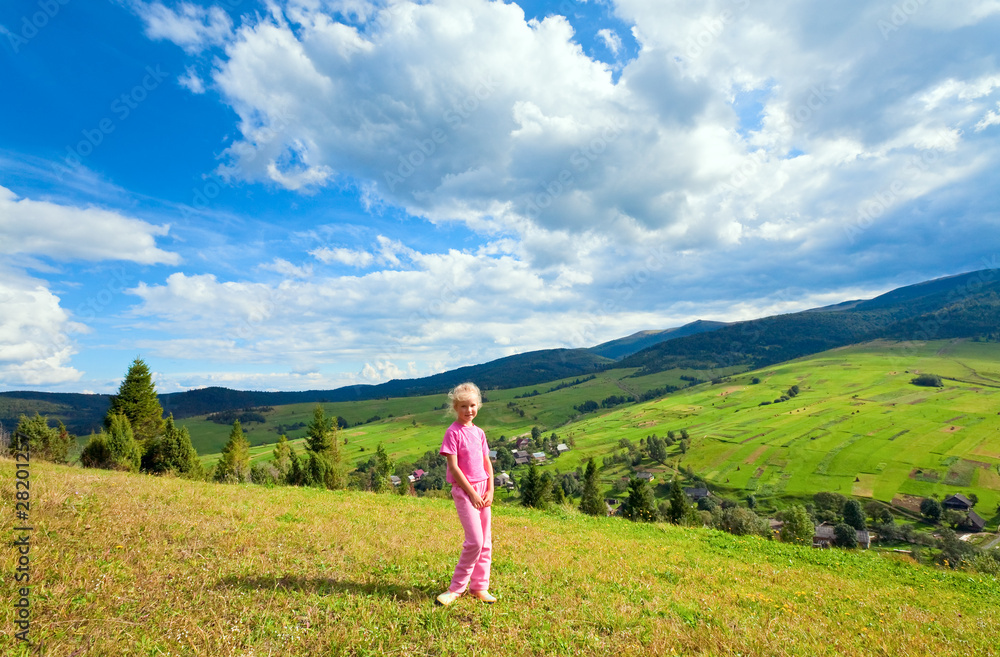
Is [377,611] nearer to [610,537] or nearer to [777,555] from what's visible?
[610,537]

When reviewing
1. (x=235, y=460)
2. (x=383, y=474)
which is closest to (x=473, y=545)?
(x=383, y=474)

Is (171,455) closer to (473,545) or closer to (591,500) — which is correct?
(591,500)

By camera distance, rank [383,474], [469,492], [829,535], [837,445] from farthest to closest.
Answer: [837,445] → [829,535] → [383,474] → [469,492]

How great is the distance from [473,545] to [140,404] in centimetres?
5998

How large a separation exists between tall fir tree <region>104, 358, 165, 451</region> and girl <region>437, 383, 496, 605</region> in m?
57.6

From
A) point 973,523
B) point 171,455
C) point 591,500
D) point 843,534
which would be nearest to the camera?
point 171,455

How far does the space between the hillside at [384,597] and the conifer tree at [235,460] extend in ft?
186

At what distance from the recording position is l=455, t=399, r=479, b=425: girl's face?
282 inches

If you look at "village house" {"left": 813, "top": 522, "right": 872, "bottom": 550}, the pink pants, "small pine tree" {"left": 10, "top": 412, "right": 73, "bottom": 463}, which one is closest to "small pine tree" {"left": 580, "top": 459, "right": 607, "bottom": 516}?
"village house" {"left": 813, "top": 522, "right": 872, "bottom": 550}

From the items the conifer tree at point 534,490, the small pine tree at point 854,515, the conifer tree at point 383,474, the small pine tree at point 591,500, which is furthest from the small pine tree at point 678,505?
the small pine tree at point 854,515

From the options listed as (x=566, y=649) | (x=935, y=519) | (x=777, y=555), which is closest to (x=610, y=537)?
(x=777, y=555)

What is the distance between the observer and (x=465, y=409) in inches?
282

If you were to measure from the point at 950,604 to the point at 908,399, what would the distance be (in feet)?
758

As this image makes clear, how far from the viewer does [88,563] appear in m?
6.74
